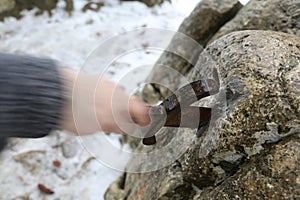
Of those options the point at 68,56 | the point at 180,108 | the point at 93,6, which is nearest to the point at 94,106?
the point at 180,108

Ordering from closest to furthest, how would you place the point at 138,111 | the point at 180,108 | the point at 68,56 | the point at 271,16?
the point at 138,111
the point at 180,108
the point at 271,16
the point at 68,56

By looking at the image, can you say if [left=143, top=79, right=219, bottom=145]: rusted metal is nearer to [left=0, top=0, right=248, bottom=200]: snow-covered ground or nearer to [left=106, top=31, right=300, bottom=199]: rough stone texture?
[left=106, top=31, right=300, bottom=199]: rough stone texture

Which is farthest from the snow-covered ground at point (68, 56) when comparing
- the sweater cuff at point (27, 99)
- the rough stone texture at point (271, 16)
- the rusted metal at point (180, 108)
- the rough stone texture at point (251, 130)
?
the sweater cuff at point (27, 99)

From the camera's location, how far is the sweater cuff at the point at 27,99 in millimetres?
1068

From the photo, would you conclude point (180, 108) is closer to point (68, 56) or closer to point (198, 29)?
point (198, 29)

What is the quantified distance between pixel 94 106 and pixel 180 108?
45 centimetres

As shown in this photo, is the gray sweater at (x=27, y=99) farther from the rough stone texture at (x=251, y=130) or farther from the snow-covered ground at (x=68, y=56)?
the snow-covered ground at (x=68, y=56)

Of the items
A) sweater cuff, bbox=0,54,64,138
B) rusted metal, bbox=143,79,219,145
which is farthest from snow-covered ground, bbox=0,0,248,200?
sweater cuff, bbox=0,54,64,138

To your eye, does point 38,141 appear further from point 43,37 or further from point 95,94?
point 95,94

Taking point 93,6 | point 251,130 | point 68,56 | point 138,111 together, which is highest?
point 138,111

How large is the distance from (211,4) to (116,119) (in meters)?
2.42

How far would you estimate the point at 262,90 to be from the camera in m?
1.59

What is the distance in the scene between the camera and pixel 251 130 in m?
1.60

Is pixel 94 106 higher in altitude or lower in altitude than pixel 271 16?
higher
